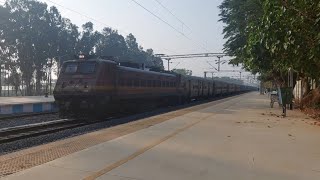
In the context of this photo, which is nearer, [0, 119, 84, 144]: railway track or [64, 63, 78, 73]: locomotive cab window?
[0, 119, 84, 144]: railway track

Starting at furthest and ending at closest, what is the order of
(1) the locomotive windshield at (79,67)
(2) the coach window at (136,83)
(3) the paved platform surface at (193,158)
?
(2) the coach window at (136,83) < (1) the locomotive windshield at (79,67) < (3) the paved platform surface at (193,158)

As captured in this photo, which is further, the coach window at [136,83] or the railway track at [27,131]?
the coach window at [136,83]

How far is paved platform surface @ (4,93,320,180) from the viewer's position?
689 centimetres

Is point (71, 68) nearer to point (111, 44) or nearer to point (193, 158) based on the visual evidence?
point (193, 158)

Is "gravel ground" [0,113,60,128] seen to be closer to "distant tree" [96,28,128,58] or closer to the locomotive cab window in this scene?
the locomotive cab window

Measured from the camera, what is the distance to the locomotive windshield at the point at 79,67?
18.8m

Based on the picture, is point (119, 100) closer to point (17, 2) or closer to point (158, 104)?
point (158, 104)

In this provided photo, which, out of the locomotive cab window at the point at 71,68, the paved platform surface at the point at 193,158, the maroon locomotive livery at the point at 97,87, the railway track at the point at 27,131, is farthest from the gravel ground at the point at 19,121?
the paved platform surface at the point at 193,158

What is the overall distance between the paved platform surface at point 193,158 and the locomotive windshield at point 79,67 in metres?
7.18

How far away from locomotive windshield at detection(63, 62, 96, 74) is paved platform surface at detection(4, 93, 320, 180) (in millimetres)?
7183

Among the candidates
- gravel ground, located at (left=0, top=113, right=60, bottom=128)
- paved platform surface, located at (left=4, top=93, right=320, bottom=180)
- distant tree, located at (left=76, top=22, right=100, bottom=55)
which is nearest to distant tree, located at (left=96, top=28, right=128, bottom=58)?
distant tree, located at (left=76, top=22, right=100, bottom=55)

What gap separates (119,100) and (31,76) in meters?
46.1

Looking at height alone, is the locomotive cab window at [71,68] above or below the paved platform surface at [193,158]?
above

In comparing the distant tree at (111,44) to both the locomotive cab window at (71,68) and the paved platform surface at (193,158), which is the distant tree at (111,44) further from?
the paved platform surface at (193,158)
